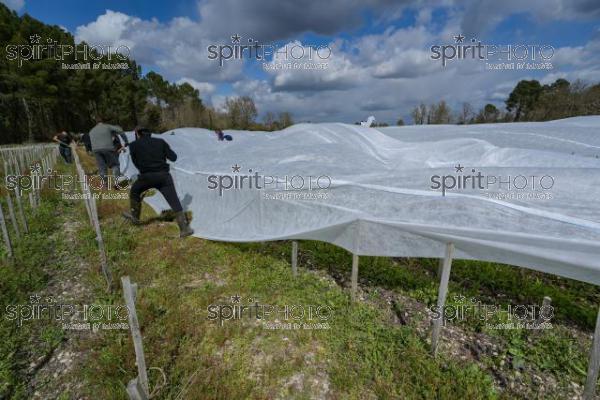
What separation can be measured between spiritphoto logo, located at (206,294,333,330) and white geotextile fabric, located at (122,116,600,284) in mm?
725

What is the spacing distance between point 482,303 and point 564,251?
1.55 m

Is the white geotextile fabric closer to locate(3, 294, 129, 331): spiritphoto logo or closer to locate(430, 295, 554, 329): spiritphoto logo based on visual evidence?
locate(430, 295, 554, 329): spiritphoto logo

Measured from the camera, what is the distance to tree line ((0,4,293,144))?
2044 centimetres

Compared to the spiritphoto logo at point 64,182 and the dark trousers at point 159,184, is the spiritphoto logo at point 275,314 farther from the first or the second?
the spiritphoto logo at point 64,182

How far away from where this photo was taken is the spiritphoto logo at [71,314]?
2646 mm

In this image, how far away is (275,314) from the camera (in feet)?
9.51

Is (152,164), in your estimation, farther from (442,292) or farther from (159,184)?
(442,292)

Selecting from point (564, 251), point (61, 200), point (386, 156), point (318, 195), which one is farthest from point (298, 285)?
point (61, 200)

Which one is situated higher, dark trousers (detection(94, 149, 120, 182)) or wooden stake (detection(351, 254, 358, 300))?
dark trousers (detection(94, 149, 120, 182))

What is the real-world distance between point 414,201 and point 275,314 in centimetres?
176

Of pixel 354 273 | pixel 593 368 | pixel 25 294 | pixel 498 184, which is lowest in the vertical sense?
pixel 25 294

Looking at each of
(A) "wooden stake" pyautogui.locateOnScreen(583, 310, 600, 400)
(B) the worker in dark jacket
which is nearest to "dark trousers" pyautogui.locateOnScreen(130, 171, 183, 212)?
(B) the worker in dark jacket

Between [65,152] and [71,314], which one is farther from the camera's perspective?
[65,152]

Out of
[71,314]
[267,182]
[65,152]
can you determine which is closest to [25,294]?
[71,314]
